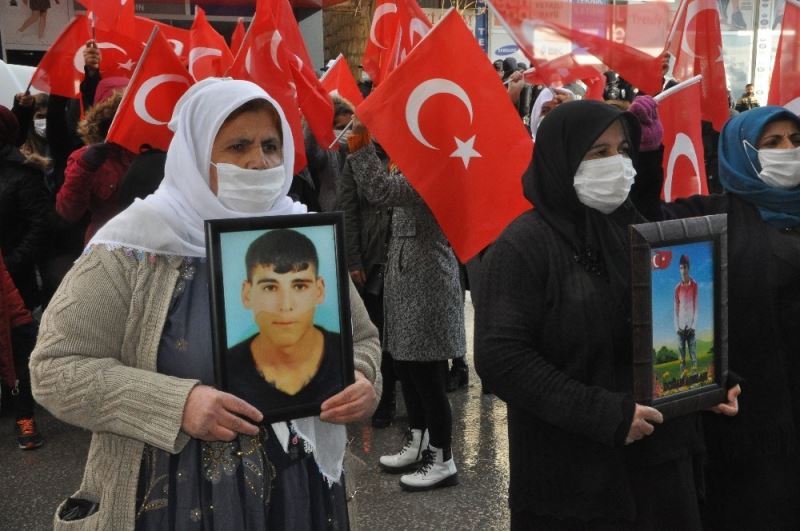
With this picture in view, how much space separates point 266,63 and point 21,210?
1844mm

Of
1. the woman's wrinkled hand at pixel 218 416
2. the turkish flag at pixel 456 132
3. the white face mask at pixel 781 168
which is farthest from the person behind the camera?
the turkish flag at pixel 456 132

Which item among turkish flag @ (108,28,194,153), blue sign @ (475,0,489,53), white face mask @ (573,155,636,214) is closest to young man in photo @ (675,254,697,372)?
white face mask @ (573,155,636,214)

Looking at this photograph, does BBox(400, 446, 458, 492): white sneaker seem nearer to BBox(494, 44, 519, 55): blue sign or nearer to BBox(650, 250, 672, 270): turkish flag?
BBox(650, 250, 672, 270): turkish flag

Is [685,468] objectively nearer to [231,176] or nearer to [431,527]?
[231,176]

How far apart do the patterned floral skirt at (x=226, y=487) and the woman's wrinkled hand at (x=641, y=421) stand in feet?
2.62

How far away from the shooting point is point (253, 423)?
1.67 meters

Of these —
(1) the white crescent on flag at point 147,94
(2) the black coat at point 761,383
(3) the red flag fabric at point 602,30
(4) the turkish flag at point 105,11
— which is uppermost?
(4) the turkish flag at point 105,11

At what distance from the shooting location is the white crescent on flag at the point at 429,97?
11.5 ft

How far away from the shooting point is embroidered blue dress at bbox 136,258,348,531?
1721 mm

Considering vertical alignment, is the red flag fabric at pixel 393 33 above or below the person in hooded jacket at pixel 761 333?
above

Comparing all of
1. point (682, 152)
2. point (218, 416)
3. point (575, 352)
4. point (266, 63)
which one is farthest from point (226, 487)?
point (266, 63)

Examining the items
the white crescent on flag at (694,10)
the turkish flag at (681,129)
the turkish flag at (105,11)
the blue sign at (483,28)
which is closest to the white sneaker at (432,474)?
the turkish flag at (681,129)

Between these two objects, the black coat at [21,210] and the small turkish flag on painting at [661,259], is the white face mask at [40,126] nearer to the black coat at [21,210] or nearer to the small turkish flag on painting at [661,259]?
the black coat at [21,210]

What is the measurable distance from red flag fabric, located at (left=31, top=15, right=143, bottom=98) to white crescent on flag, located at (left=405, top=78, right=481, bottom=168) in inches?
134
